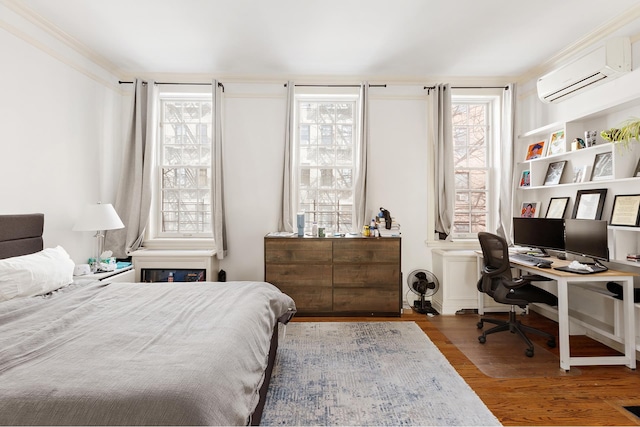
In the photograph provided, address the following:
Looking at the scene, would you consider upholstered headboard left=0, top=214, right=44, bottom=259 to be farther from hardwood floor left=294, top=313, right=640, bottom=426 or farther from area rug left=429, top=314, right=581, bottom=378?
area rug left=429, top=314, right=581, bottom=378

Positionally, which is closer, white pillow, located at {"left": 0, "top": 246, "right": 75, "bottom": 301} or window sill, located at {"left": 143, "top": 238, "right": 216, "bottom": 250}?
white pillow, located at {"left": 0, "top": 246, "right": 75, "bottom": 301}

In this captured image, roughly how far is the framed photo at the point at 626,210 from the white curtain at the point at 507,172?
4.05 ft

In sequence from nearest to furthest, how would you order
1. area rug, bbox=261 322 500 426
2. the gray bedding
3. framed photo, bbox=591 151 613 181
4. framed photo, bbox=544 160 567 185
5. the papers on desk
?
1. the gray bedding
2. area rug, bbox=261 322 500 426
3. framed photo, bbox=591 151 613 181
4. framed photo, bbox=544 160 567 185
5. the papers on desk

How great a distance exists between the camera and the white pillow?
2067 millimetres

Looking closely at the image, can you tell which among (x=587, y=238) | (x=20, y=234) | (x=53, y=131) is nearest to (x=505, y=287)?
(x=587, y=238)

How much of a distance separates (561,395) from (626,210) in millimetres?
1731

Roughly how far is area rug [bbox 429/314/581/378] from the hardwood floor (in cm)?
6

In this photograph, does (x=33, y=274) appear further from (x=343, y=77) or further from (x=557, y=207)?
(x=557, y=207)

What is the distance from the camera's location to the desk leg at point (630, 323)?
2.54 metres

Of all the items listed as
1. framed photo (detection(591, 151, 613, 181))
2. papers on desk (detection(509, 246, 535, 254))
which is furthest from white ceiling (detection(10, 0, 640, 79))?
papers on desk (detection(509, 246, 535, 254))

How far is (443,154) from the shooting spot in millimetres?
4125

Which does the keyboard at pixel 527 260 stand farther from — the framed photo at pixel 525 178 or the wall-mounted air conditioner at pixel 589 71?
the wall-mounted air conditioner at pixel 589 71

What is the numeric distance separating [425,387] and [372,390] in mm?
396

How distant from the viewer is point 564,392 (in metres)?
2.26
